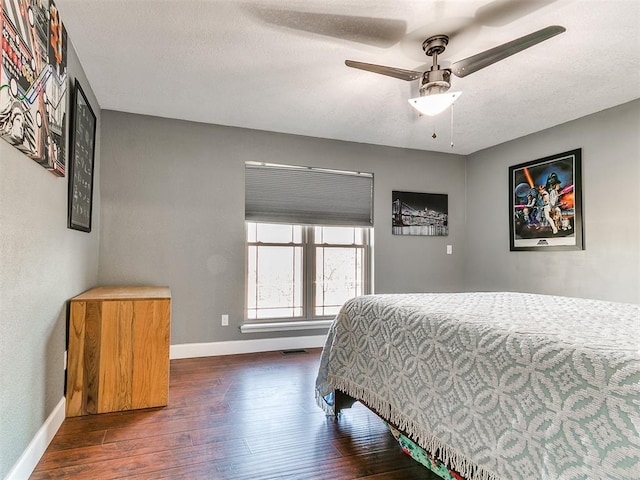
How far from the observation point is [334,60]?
257 cm

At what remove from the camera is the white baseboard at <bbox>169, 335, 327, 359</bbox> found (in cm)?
373

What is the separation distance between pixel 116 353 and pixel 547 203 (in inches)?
160

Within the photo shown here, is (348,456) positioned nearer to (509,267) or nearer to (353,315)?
(353,315)

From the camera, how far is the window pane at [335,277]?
4.37m

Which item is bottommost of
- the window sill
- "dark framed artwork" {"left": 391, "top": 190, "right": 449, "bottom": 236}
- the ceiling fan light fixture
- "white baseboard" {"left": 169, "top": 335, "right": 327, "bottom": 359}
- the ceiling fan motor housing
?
"white baseboard" {"left": 169, "top": 335, "right": 327, "bottom": 359}

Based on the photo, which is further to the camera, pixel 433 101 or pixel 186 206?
pixel 186 206

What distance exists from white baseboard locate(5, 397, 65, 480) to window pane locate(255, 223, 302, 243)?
229 centimetres

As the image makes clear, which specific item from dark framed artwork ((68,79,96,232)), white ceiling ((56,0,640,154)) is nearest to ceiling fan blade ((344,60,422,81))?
white ceiling ((56,0,640,154))

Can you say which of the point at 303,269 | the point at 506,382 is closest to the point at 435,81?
the point at 506,382

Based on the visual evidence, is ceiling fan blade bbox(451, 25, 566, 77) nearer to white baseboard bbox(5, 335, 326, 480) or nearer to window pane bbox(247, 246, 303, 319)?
window pane bbox(247, 246, 303, 319)

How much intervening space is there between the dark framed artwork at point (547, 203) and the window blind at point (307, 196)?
161 centimetres

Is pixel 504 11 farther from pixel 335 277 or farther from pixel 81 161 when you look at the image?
pixel 335 277

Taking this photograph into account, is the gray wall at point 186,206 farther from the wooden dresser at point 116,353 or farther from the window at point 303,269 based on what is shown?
the wooden dresser at point 116,353

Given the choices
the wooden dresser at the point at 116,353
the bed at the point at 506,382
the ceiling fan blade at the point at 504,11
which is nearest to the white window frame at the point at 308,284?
the wooden dresser at the point at 116,353
